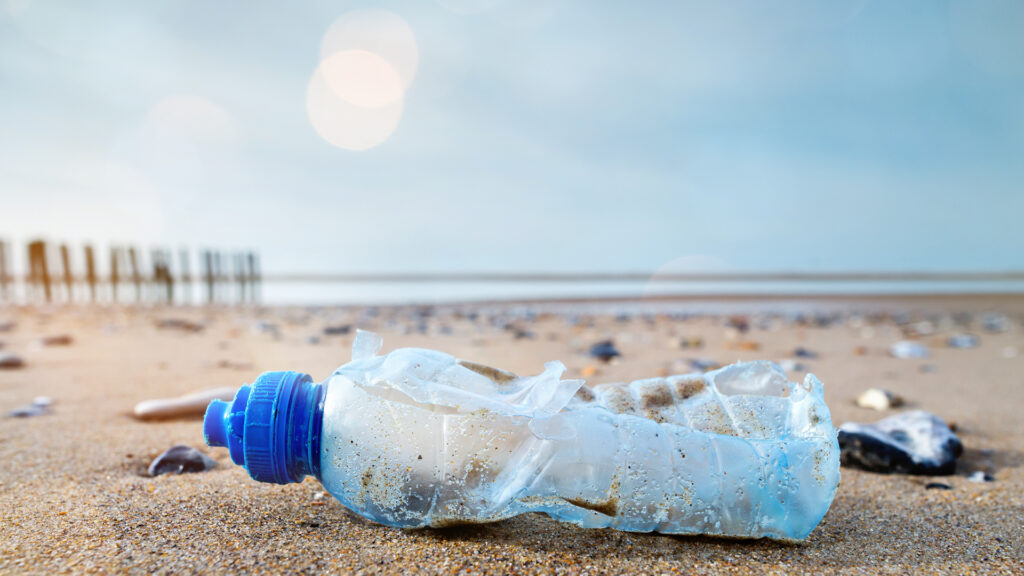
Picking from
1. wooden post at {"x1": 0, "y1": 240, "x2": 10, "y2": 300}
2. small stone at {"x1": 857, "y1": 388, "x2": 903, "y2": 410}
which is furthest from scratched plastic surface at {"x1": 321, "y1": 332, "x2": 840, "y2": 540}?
wooden post at {"x1": 0, "y1": 240, "x2": 10, "y2": 300}

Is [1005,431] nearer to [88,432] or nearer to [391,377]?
[391,377]

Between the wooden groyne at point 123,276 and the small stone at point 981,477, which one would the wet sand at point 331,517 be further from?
the wooden groyne at point 123,276

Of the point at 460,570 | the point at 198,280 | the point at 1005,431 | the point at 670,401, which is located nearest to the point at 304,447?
the point at 460,570

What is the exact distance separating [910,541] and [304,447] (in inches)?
63.4

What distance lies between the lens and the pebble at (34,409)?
8.94 feet

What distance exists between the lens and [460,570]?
120 centimetres

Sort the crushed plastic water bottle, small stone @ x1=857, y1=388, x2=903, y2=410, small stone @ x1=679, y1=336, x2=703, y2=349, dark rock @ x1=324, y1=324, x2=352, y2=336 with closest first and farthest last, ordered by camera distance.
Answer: the crushed plastic water bottle → small stone @ x1=857, y1=388, x2=903, y2=410 → small stone @ x1=679, y1=336, x2=703, y2=349 → dark rock @ x1=324, y1=324, x2=352, y2=336

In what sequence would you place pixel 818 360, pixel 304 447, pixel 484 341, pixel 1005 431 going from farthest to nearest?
pixel 484 341 < pixel 818 360 < pixel 1005 431 < pixel 304 447

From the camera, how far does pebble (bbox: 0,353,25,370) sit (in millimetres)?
4086

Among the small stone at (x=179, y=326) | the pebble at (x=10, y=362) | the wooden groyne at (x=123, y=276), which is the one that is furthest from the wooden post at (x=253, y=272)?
the pebble at (x=10, y=362)

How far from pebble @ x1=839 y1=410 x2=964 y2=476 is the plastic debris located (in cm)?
280

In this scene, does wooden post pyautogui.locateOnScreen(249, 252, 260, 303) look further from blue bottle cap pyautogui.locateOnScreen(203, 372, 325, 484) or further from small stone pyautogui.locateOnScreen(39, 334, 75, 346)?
blue bottle cap pyautogui.locateOnScreen(203, 372, 325, 484)

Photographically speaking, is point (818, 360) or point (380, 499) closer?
point (380, 499)

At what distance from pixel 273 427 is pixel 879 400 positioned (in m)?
3.31
